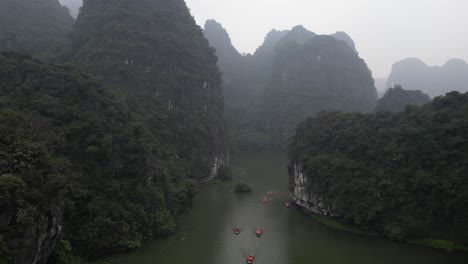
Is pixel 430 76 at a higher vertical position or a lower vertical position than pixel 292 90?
higher

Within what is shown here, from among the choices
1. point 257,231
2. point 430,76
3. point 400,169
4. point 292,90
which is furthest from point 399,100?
point 430,76

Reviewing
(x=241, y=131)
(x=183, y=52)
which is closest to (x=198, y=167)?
(x=183, y=52)

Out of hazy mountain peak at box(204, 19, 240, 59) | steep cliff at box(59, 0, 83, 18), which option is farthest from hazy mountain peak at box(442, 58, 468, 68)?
steep cliff at box(59, 0, 83, 18)

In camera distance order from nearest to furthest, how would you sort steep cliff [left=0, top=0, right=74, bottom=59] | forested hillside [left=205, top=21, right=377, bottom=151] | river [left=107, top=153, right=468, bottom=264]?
river [left=107, top=153, right=468, bottom=264], steep cliff [left=0, top=0, right=74, bottom=59], forested hillside [left=205, top=21, right=377, bottom=151]

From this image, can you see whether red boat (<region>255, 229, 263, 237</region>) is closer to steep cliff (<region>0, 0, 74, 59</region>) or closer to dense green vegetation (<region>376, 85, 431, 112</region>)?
steep cliff (<region>0, 0, 74, 59</region>)

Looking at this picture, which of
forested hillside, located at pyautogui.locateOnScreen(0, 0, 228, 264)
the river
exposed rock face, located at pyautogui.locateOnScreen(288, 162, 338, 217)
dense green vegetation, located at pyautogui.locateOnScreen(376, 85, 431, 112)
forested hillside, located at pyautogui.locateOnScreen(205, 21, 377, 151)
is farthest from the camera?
forested hillside, located at pyautogui.locateOnScreen(205, 21, 377, 151)

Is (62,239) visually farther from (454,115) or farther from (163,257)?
(454,115)

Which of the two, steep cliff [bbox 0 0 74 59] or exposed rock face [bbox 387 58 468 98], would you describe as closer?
steep cliff [bbox 0 0 74 59]

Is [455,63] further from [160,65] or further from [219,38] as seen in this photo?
[160,65]
